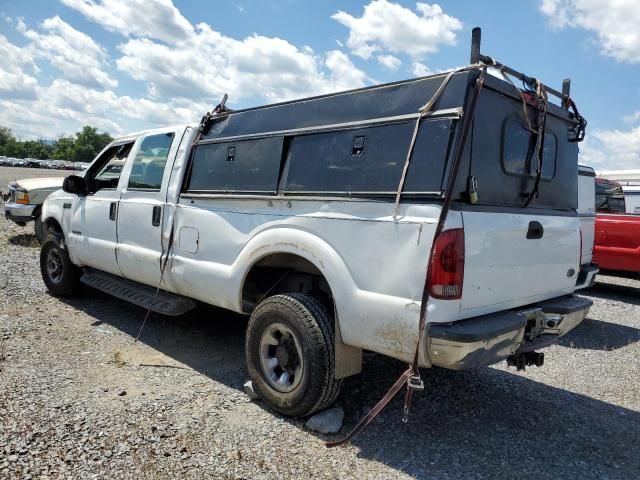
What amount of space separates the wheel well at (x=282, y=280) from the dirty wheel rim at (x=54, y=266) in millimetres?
3471

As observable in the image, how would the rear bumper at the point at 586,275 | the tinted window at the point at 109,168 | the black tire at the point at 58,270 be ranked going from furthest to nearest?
the black tire at the point at 58,270
the rear bumper at the point at 586,275
the tinted window at the point at 109,168

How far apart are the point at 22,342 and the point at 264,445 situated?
2.92 metres

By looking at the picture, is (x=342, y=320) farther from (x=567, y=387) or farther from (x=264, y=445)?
(x=567, y=387)

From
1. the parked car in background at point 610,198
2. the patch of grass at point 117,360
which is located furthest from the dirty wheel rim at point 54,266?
the parked car in background at point 610,198

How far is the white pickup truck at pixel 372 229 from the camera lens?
287cm

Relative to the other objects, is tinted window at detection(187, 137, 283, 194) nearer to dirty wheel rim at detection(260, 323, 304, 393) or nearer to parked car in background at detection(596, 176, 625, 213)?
dirty wheel rim at detection(260, 323, 304, 393)

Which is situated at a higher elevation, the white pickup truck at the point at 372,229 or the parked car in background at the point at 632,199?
the parked car in background at the point at 632,199

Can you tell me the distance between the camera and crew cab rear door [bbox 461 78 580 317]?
2.97 meters

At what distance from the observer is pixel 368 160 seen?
3.23 meters

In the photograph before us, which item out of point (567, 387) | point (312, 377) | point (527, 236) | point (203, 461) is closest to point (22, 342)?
point (203, 461)

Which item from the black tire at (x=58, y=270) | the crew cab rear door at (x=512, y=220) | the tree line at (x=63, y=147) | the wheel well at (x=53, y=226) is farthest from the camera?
the tree line at (x=63, y=147)

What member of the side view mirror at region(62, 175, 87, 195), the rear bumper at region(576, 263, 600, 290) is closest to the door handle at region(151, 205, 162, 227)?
the side view mirror at region(62, 175, 87, 195)

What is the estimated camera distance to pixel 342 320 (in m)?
3.16

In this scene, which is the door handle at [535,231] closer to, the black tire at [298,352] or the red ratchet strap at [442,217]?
the red ratchet strap at [442,217]
